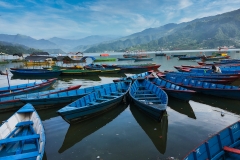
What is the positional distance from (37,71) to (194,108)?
29.9 m

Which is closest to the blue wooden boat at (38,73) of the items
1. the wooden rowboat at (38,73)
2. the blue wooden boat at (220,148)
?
the wooden rowboat at (38,73)

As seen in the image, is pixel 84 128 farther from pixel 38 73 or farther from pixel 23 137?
pixel 38 73

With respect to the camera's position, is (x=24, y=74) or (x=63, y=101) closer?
(x=63, y=101)

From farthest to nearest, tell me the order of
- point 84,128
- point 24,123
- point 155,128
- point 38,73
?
point 38,73 < point 84,128 < point 155,128 < point 24,123

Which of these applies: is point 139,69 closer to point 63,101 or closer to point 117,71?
point 117,71

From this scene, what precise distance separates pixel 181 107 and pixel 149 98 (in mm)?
2765

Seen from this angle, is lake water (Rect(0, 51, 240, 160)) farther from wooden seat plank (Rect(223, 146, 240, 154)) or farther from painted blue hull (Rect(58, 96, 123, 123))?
wooden seat plank (Rect(223, 146, 240, 154))

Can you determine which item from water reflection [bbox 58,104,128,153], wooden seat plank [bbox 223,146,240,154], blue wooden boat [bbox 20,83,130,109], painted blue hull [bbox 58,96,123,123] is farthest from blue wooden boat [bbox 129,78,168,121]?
blue wooden boat [bbox 20,83,130,109]

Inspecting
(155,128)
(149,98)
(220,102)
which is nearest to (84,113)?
(155,128)

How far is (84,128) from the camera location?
36.0 ft

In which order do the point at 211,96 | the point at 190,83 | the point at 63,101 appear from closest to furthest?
the point at 63,101 → the point at 211,96 → the point at 190,83

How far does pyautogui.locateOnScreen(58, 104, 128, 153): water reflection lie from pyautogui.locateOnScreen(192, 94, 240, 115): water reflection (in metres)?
8.01

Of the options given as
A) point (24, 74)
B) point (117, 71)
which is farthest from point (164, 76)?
point (24, 74)

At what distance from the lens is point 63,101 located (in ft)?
46.9
